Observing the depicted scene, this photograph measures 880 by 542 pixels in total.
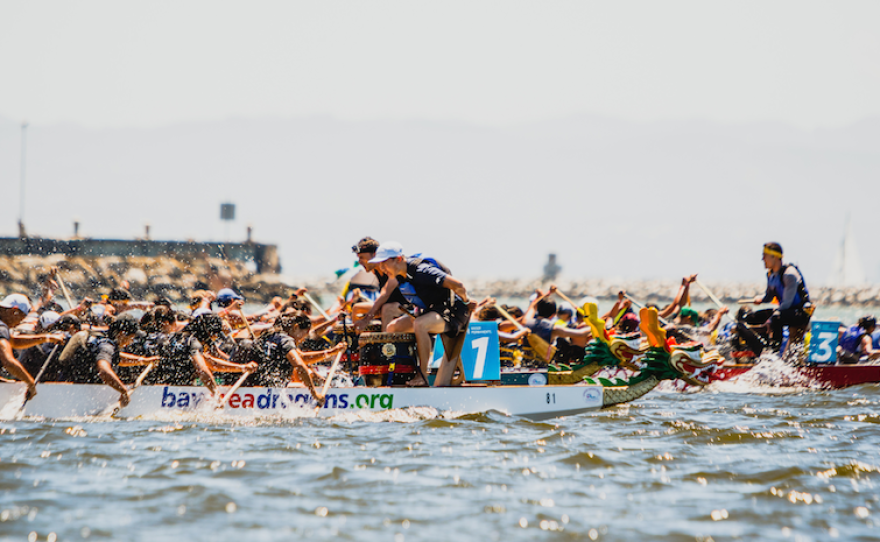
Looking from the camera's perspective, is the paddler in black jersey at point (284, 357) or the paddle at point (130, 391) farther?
the paddle at point (130, 391)

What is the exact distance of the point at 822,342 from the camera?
45.3 ft

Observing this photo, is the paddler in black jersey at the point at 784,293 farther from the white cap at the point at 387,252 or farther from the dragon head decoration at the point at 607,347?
the white cap at the point at 387,252

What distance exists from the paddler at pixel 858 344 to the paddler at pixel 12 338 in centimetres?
1348

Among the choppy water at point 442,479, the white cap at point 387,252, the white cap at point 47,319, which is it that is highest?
the white cap at point 387,252

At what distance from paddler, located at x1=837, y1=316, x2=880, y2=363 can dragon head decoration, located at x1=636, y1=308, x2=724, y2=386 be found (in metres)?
5.26

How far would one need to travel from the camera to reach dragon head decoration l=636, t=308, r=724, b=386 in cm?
1095

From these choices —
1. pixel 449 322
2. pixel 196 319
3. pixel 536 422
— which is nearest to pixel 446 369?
pixel 449 322

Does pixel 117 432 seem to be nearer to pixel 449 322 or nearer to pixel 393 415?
pixel 393 415

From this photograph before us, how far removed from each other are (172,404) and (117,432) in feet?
2.93

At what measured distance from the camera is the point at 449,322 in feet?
30.9

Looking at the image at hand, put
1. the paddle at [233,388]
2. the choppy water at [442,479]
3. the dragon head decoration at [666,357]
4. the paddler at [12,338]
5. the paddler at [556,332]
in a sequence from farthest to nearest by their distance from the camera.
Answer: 1. the paddler at [556,332]
2. the dragon head decoration at [666,357]
3. the paddle at [233,388]
4. the paddler at [12,338]
5. the choppy water at [442,479]

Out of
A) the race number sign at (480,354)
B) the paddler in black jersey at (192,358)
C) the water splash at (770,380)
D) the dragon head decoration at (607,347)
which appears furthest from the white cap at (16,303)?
the water splash at (770,380)

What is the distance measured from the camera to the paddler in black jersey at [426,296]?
9.23 m

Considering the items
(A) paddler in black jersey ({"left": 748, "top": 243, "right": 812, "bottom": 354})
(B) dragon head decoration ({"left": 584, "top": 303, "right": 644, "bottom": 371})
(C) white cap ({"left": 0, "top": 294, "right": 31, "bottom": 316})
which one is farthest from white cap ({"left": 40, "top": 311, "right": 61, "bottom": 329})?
(A) paddler in black jersey ({"left": 748, "top": 243, "right": 812, "bottom": 354})
